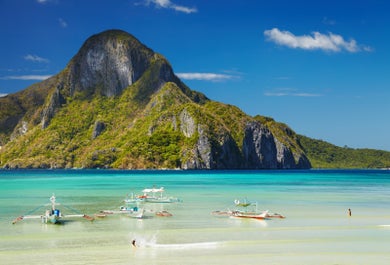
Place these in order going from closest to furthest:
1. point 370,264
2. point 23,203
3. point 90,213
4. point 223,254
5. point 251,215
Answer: point 370,264 < point 223,254 < point 251,215 < point 90,213 < point 23,203

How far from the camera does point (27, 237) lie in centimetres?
3525

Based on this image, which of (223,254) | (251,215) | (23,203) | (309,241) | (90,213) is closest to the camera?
(223,254)

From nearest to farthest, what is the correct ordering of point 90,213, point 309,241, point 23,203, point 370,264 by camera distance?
1. point 370,264
2. point 309,241
3. point 90,213
4. point 23,203

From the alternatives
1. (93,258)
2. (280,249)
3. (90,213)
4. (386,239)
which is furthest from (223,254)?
(90,213)

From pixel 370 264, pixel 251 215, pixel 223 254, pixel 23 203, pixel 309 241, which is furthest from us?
pixel 23 203

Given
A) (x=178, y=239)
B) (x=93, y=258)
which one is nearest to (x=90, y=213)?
(x=178, y=239)

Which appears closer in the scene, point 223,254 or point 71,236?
point 223,254

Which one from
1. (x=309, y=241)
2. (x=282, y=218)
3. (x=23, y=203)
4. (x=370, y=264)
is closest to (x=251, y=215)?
(x=282, y=218)

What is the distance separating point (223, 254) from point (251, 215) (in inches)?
661

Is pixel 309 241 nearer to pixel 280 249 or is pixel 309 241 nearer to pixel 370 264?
pixel 280 249

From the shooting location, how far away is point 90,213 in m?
49.1

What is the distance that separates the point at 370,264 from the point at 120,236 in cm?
1656

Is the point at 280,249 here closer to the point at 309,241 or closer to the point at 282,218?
the point at 309,241

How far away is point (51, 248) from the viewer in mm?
31094
